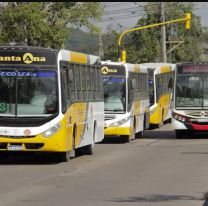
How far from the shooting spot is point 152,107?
38.8 metres

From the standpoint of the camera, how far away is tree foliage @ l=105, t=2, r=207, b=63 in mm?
84875

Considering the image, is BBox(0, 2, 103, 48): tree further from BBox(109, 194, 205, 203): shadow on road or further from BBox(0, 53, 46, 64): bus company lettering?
BBox(109, 194, 205, 203): shadow on road

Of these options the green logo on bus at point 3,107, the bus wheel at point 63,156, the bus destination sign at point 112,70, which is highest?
the bus destination sign at point 112,70

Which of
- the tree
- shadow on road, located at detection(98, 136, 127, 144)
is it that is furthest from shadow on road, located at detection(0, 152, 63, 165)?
the tree

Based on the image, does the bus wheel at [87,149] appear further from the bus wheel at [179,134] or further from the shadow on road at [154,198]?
the shadow on road at [154,198]

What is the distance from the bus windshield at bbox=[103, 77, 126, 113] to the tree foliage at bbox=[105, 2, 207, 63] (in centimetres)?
5445

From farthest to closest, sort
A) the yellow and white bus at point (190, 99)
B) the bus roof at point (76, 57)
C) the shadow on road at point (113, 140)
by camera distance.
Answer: the yellow and white bus at point (190, 99)
the shadow on road at point (113, 140)
the bus roof at point (76, 57)

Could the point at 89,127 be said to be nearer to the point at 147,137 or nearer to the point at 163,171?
the point at 163,171

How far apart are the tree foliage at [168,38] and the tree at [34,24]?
4471cm

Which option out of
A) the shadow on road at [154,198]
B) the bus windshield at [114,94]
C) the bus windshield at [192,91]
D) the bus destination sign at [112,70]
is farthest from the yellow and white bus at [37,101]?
the bus windshield at [192,91]

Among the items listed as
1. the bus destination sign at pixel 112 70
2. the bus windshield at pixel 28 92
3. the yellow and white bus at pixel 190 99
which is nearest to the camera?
the bus windshield at pixel 28 92

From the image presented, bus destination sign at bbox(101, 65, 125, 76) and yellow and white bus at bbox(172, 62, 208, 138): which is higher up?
bus destination sign at bbox(101, 65, 125, 76)

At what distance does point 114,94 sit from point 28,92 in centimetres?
1025

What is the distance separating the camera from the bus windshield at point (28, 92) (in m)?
18.8
